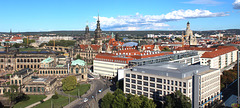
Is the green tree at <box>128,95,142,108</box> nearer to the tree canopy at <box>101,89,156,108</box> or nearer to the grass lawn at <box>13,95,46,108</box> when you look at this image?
the tree canopy at <box>101,89,156,108</box>

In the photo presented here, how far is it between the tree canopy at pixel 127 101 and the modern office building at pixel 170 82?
688 centimetres

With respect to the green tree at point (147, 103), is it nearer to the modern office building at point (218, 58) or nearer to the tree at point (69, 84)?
the tree at point (69, 84)

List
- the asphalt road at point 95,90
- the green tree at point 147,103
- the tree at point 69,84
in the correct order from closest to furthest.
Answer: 1. the green tree at point 147,103
2. the asphalt road at point 95,90
3. the tree at point 69,84

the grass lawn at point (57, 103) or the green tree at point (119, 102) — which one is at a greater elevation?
the green tree at point (119, 102)

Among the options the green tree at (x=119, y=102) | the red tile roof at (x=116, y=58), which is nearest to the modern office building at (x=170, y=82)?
the green tree at (x=119, y=102)

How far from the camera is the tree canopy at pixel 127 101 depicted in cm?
5810

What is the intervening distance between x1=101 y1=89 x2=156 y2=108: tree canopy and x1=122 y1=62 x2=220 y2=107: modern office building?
6877 mm

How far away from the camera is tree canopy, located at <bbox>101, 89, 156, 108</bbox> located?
191 feet

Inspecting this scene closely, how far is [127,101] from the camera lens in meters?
62.7

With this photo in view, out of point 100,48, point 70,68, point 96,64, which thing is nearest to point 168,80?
point 70,68

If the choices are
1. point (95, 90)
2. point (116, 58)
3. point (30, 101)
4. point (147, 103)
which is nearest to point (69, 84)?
point (95, 90)

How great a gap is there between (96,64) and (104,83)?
21370 mm

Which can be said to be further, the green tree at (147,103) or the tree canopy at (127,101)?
the tree canopy at (127,101)

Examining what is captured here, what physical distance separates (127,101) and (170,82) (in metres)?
12.1
